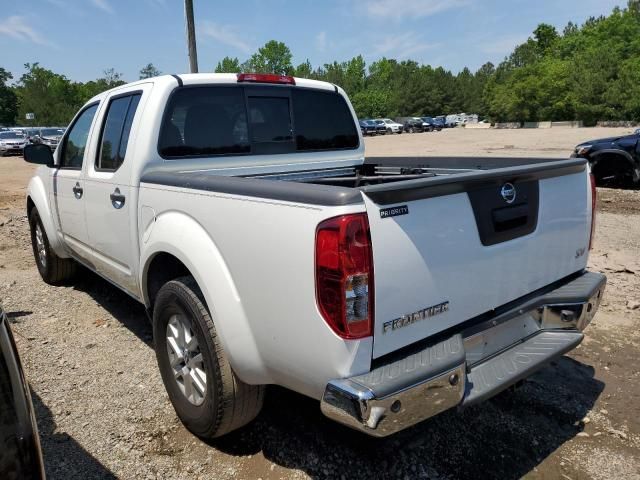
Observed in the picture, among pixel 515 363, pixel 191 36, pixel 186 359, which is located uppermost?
pixel 191 36

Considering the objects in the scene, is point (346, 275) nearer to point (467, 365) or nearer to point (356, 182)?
point (467, 365)

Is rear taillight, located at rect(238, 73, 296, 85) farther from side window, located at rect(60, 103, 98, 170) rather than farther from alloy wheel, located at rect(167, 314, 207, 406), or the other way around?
alloy wheel, located at rect(167, 314, 207, 406)

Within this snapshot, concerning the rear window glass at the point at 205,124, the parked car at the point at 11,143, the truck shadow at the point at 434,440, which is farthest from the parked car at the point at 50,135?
the truck shadow at the point at 434,440

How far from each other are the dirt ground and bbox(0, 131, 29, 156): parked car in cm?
3252

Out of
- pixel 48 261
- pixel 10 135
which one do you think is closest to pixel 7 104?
pixel 10 135

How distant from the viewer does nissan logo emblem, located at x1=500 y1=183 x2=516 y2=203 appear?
245cm

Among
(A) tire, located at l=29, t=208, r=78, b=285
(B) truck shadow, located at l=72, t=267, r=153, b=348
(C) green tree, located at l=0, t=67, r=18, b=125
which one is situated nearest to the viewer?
(B) truck shadow, located at l=72, t=267, r=153, b=348

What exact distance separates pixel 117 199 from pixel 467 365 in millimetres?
2482

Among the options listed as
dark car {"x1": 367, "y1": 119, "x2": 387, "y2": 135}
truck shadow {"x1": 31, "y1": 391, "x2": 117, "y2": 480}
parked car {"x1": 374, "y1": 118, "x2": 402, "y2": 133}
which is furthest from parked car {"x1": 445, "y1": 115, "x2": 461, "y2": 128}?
truck shadow {"x1": 31, "y1": 391, "x2": 117, "y2": 480}

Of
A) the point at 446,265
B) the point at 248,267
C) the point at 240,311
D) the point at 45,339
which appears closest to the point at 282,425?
the point at 240,311

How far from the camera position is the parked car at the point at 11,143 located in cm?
3164

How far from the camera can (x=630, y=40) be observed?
72250mm

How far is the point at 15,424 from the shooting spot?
1.41 m

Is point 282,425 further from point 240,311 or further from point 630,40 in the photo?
point 630,40
